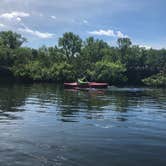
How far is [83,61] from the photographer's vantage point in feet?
342

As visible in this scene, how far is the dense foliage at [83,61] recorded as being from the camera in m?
92.0

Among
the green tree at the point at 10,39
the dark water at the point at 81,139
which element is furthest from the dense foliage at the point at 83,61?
the dark water at the point at 81,139

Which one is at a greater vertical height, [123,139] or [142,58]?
[142,58]

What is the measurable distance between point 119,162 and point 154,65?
356 feet

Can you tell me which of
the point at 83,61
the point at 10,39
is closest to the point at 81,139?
the point at 83,61

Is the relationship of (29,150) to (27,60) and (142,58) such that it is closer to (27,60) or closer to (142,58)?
(27,60)

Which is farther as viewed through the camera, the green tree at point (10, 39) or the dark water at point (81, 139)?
the green tree at point (10, 39)

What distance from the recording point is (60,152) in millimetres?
12938

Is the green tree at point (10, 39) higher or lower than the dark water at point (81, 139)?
higher

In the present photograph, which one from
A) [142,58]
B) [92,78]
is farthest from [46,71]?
[142,58]

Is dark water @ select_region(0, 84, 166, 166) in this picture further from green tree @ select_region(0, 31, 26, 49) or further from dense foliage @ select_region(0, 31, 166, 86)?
green tree @ select_region(0, 31, 26, 49)

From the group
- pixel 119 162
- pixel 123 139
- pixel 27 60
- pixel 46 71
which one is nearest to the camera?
→ pixel 119 162

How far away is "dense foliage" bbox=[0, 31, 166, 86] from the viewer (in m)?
92.0

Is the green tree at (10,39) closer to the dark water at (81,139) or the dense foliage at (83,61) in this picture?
the dense foliage at (83,61)
